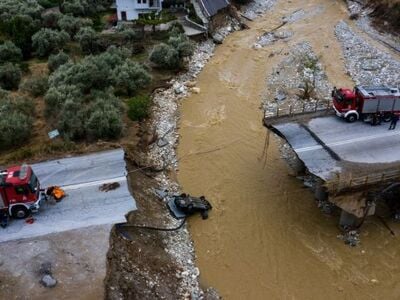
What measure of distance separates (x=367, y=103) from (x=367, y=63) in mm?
16237

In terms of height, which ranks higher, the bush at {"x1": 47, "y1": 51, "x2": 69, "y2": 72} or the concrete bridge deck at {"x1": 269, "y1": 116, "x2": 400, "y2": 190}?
the concrete bridge deck at {"x1": 269, "y1": 116, "x2": 400, "y2": 190}

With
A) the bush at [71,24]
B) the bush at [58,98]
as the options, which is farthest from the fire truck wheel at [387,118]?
the bush at [71,24]

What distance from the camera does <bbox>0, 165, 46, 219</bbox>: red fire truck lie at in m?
20.4

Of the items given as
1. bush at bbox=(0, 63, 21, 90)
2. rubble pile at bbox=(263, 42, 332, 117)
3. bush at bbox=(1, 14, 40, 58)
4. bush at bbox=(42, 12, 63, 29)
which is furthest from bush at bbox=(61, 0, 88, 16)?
rubble pile at bbox=(263, 42, 332, 117)

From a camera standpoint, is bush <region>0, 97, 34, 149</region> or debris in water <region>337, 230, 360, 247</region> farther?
bush <region>0, 97, 34, 149</region>

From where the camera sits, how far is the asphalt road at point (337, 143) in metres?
22.5

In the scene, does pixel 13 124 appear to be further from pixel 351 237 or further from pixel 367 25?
pixel 367 25

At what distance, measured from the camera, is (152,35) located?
4703 centimetres

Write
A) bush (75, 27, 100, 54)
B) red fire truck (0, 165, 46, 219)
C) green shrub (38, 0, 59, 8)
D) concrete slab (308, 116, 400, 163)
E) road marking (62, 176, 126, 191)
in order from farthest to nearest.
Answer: green shrub (38, 0, 59, 8)
bush (75, 27, 100, 54)
road marking (62, 176, 126, 191)
concrete slab (308, 116, 400, 163)
red fire truck (0, 165, 46, 219)

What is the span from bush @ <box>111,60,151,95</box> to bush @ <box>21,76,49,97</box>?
5321mm

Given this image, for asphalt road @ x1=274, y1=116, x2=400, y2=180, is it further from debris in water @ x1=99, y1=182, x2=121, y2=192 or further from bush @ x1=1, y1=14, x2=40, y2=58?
bush @ x1=1, y1=14, x2=40, y2=58

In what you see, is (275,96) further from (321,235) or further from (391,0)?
(391,0)

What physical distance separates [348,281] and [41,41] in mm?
35675

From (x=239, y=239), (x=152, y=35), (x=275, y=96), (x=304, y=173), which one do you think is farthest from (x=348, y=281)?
(x=152, y=35)
